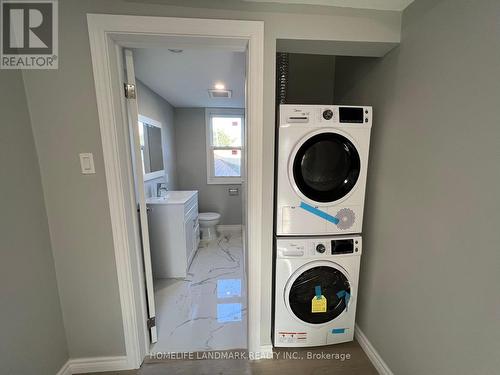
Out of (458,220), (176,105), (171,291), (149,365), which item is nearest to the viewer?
(458,220)

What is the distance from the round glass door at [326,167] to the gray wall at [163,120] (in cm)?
205

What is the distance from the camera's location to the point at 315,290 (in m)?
1.46

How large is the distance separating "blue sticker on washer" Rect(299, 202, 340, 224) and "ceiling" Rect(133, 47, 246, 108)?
1183mm

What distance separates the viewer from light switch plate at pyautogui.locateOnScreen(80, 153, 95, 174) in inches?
47.1

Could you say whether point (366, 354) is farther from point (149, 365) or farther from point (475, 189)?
point (149, 365)

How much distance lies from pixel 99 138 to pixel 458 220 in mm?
1912

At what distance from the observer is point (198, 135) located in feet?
12.7

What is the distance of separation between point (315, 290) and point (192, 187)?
309 centimetres

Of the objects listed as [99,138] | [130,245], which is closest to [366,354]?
[130,245]

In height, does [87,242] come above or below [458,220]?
below

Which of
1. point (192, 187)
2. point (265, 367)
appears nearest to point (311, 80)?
point (265, 367)

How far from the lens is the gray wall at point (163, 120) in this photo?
2.58m
